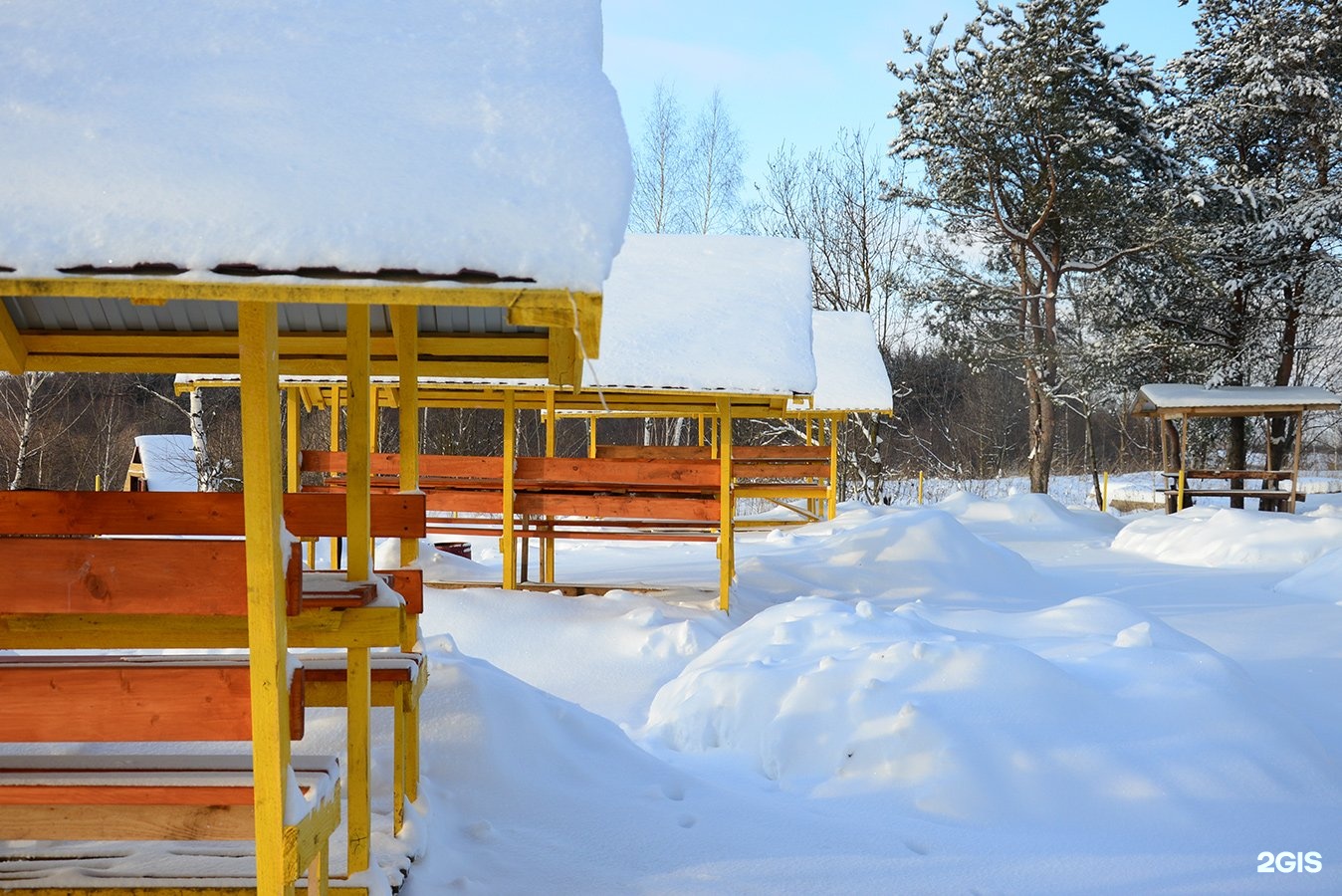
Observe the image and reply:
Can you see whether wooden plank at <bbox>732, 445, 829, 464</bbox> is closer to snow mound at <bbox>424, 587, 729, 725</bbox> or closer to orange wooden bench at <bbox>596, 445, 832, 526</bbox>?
orange wooden bench at <bbox>596, 445, 832, 526</bbox>

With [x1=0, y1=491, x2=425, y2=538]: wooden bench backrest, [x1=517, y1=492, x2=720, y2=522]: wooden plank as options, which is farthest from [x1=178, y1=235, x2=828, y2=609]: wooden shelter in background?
[x1=0, y1=491, x2=425, y2=538]: wooden bench backrest

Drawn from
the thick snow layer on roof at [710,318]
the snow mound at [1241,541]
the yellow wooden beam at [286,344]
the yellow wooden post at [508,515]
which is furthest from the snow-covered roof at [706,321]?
the snow mound at [1241,541]

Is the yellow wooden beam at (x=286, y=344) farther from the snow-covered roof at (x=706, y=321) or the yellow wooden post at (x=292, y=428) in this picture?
the yellow wooden post at (x=292, y=428)

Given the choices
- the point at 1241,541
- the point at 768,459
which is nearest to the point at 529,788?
the point at 1241,541

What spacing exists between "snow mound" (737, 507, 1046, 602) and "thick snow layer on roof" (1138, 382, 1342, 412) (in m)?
9.38

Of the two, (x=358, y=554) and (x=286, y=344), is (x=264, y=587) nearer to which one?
(x=358, y=554)

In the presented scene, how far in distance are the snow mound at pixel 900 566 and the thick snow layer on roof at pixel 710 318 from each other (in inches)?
114

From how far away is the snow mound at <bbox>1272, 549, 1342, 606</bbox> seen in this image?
1195 cm

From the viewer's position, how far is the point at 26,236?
101 inches

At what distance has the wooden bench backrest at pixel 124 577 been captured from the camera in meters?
2.95

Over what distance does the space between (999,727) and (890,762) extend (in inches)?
24.1

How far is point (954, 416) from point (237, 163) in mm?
44566

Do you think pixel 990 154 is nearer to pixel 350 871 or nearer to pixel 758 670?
pixel 758 670

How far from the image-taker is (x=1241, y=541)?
16234mm
